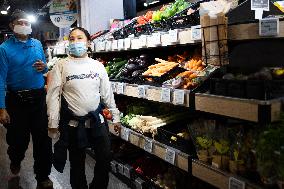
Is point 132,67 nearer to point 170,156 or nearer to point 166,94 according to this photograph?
point 166,94

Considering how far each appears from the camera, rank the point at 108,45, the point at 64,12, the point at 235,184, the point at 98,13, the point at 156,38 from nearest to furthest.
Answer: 1. the point at 235,184
2. the point at 156,38
3. the point at 108,45
4. the point at 98,13
5. the point at 64,12

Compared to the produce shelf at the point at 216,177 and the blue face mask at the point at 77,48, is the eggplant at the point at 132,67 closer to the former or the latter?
the blue face mask at the point at 77,48

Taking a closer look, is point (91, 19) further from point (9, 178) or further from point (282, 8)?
point (282, 8)

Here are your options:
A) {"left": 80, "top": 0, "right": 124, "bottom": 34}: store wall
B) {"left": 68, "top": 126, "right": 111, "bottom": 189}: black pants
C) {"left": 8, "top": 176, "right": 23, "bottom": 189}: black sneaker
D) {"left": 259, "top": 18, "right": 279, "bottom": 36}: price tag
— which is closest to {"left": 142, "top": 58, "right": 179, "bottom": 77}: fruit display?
{"left": 68, "top": 126, "right": 111, "bottom": 189}: black pants

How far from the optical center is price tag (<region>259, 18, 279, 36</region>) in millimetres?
2053

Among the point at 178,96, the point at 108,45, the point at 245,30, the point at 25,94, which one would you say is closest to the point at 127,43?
the point at 108,45

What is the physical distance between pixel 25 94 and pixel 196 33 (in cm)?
214

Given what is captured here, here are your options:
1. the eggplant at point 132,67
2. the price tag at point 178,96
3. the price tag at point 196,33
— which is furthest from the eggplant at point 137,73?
the price tag at point 196,33

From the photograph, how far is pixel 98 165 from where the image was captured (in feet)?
10.7

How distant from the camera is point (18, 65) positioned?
12.7 ft

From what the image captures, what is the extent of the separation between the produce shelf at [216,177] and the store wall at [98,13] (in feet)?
13.1

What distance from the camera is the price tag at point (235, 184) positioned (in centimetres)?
214

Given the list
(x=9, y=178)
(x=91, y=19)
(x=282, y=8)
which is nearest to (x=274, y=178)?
(x=282, y=8)

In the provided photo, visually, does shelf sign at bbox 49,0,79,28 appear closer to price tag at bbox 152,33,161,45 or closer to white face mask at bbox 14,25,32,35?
white face mask at bbox 14,25,32,35
